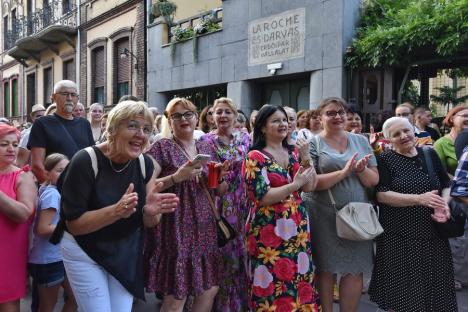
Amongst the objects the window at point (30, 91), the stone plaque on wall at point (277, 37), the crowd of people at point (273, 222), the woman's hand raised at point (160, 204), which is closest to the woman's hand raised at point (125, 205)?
the woman's hand raised at point (160, 204)

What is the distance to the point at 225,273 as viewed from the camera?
12.8 feet

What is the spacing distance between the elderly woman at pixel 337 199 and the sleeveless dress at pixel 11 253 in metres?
2.15

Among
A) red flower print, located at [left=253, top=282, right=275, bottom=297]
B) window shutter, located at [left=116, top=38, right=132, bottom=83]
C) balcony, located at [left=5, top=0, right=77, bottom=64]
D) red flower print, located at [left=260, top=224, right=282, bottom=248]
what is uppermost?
balcony, located at [left=5, top=0, right=77, bottom=64]

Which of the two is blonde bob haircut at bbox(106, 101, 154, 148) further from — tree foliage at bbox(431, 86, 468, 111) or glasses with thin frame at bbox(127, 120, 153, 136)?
tree foliage at bbox(431, 86, 468, 111)

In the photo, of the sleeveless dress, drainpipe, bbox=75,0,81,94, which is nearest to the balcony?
drainpipe, bbox=75,0,81,94

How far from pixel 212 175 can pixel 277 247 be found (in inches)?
28.5

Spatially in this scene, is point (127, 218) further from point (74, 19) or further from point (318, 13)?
point (74, 19)

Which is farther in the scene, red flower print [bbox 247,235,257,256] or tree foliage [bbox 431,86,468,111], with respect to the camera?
tree foliage [bbox 431,86,468,111]

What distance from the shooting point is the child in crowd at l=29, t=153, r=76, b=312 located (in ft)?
11.4

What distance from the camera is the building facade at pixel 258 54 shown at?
355 inches

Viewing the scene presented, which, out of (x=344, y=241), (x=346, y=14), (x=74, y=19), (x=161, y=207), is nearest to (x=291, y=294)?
(x=344, y=241)

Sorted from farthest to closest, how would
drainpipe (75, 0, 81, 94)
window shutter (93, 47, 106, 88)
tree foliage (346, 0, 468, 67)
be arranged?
drainpipe (75, 0, 81, 94)
window shutter (93, 47, 106, 88)
tree foliage (346, 0, 468, 67)

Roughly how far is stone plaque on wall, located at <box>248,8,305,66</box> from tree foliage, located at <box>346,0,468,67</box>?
4.06ft

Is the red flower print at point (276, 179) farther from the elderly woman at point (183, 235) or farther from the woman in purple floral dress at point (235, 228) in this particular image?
the woman in purple floral dress at point (235, 228)
